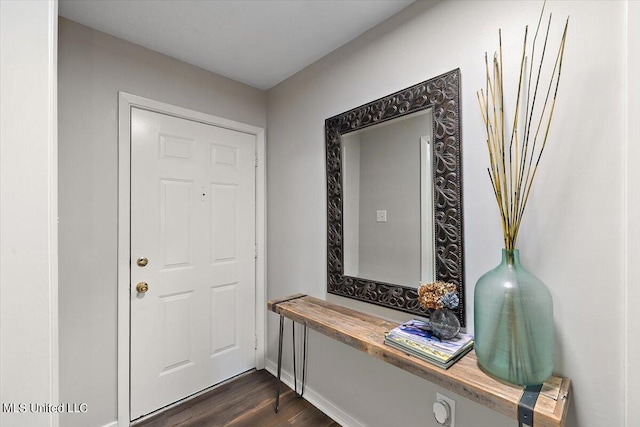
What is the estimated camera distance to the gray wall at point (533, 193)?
0.91 metres

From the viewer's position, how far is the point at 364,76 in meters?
1.66

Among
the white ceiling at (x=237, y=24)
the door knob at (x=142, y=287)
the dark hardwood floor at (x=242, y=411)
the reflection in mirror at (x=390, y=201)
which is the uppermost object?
the white ceiling at (x=237, y=24)

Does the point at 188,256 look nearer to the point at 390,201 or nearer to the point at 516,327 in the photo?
the point at 390,201

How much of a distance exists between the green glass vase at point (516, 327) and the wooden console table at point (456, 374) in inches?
2.0

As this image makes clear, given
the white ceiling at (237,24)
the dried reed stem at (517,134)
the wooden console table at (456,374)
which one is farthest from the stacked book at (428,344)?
the white ceiling at (237,24)

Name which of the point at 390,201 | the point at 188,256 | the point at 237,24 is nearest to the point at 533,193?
the point at 390,201

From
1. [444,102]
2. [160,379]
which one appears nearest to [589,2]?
[444,102]

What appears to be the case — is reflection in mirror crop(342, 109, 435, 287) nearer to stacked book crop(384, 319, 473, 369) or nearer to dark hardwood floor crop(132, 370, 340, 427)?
stacked book crop(384, 319, 473, 369)

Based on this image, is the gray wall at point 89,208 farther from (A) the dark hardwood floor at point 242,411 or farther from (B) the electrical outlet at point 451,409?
(B) the electrical outlet at point 451,409

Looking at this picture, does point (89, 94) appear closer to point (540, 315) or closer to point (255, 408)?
point (255, 408)

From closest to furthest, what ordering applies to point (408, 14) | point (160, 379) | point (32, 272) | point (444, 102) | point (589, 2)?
point (32, 272)
point (589, 2)
point (444, 102)
point (408, 14)
point (160, 379)

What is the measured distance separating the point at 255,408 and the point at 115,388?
0.85 meters

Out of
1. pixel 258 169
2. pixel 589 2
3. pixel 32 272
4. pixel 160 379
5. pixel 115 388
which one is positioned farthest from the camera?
pixel 258 169

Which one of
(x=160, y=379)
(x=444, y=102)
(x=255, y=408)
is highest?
(x=444, y=102)
